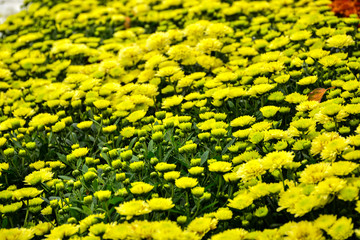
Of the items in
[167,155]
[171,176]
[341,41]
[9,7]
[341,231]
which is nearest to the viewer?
[341,231]

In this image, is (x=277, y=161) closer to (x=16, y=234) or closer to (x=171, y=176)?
(x=171, y=176)

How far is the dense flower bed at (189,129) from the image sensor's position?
197 cm

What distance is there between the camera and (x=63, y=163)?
2.90 meters

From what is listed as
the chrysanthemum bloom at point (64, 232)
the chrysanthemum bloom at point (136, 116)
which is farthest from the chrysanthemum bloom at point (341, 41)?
the chrysanthemum bloom at point (64, 232)

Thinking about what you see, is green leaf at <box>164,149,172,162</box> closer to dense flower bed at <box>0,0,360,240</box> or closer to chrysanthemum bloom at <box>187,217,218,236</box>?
dense flower bed at <box>0,0,360,240</box>

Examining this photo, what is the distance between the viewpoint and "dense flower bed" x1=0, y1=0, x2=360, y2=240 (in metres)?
1.97

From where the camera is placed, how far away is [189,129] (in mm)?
2678

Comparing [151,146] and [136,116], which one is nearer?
[151,146]

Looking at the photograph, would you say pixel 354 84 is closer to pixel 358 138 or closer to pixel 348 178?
pixel 358 138

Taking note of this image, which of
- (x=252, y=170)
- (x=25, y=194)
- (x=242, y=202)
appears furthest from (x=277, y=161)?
(x=25, y=194)

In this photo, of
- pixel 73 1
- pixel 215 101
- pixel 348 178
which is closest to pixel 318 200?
pixel 348 178

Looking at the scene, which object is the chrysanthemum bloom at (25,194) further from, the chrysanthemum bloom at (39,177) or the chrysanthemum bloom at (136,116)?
the chrysanthemum bloom at (136,116)

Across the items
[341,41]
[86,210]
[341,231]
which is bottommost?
[86,210]

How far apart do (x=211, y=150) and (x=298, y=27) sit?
1609 millimetres
